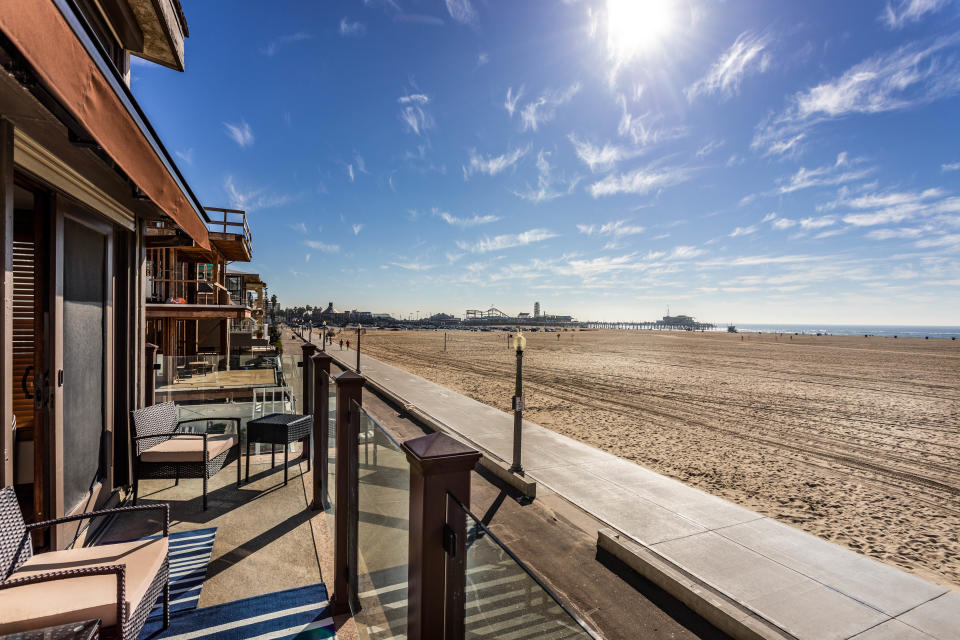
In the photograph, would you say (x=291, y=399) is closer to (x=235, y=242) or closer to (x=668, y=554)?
(x=668, y=554)

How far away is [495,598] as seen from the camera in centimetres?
163

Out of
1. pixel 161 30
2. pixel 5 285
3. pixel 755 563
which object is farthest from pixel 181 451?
pixel 755 563

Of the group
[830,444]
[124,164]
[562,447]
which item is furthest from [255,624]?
[830,444]

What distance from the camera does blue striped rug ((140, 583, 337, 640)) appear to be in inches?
111

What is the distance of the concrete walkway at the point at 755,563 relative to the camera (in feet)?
12.5

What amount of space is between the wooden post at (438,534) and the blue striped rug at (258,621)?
1783 millimetres

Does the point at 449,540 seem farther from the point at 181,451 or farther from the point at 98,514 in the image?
the point at 181,451

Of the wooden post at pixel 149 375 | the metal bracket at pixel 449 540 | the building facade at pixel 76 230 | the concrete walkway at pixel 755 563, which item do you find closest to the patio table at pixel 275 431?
the building facade at pixel 76 230

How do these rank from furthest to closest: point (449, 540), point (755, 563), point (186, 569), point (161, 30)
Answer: point (161, 30), point (755, 563), point (186, 569), point (449, 540)

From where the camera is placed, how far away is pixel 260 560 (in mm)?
3689

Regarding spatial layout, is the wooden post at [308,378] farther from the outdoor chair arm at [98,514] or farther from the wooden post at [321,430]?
the outdoor chair arm at [98,514]

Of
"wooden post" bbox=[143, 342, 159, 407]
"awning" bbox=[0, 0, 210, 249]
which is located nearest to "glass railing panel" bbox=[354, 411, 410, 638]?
"awning" bbox=[0, 0, 210, 249]

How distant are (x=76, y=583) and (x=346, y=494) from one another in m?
1.43

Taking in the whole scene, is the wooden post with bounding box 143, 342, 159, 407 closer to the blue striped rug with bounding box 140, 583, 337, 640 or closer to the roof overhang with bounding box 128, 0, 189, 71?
the roof overhang with bounding box 128, 0, 189, 71
